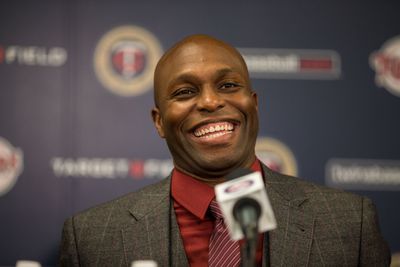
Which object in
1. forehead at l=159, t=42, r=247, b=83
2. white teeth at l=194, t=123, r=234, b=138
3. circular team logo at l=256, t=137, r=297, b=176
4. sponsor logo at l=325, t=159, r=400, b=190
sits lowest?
sponsor logo at l=325, t=159, r=400, b=190

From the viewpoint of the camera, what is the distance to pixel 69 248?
1853 millimetres

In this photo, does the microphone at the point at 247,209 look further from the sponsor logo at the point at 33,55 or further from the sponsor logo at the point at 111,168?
the sponsor logo at the point at 33,55

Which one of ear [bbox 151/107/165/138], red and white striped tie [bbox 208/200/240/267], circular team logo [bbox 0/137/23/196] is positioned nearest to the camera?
red and white striped tie [bbox 208/200/240/267]

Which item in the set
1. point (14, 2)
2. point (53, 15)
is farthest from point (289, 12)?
point (14, 2)

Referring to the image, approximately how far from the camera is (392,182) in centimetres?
267

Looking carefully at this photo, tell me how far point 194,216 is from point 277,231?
247mm

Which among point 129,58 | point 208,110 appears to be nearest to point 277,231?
point 208,110

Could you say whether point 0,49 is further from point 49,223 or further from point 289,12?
point 289,12

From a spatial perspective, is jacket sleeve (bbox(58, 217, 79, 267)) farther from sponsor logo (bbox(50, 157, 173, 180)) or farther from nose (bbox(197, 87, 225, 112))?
sponsor logo (bbox(50, 157, 173, 180))

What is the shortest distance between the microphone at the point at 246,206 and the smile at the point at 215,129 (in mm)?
638

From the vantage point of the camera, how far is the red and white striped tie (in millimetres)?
1639

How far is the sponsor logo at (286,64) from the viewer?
267cm

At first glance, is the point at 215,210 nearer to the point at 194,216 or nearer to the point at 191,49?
the point at 194,216

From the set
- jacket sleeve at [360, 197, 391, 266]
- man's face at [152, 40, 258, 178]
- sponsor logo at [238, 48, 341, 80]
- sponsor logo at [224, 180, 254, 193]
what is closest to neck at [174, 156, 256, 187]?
man's face at [152, 40, 258, 178]
